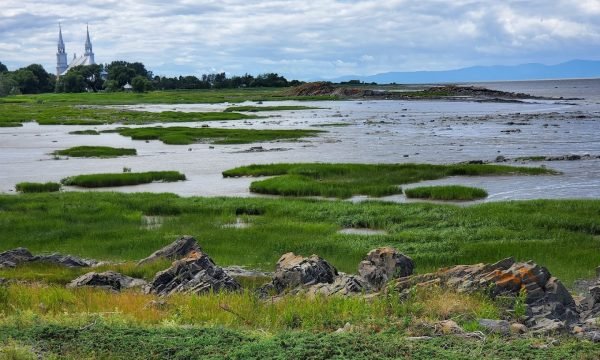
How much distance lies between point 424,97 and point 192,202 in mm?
159012

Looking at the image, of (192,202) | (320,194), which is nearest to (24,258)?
(192,202)

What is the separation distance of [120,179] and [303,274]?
27.7 metres

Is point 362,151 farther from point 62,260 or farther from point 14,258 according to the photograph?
point 14,258

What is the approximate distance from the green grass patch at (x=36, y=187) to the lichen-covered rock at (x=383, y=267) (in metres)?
26.5

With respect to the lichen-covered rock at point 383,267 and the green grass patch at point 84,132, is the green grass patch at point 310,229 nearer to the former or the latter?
the lichen-covered rock at point 383,267

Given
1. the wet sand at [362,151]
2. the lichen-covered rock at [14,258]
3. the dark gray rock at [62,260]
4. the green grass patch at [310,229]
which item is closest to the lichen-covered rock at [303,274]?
the green grass patch at [310,229]

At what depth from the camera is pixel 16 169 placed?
48.6 meters

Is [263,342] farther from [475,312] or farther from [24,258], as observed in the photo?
[24,258]

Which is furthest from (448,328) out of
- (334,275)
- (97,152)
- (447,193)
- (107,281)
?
(97,152)

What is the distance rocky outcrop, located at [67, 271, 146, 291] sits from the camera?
17.2 m

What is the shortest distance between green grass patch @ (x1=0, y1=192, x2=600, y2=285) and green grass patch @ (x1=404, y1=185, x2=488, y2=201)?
11.8ft

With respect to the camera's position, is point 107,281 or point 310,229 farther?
point 310,229

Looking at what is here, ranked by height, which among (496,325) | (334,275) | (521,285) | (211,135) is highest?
(496,325)

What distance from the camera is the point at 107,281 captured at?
57.8 ft
